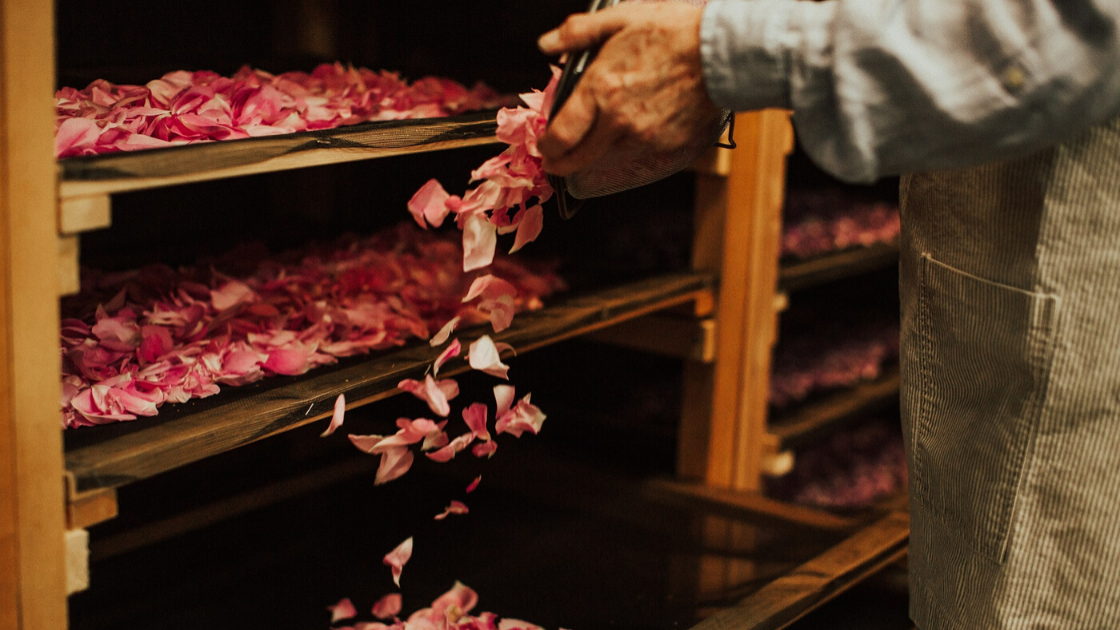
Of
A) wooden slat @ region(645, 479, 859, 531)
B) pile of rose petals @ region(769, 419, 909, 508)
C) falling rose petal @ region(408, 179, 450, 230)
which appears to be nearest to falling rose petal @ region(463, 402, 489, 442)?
falling rose petal @ region(408, 179, 450, 230)

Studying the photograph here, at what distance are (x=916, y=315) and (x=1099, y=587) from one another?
0.33 m

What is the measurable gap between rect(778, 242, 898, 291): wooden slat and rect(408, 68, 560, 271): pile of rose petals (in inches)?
43.1

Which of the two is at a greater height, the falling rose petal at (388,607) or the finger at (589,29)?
the finger at (589,29)

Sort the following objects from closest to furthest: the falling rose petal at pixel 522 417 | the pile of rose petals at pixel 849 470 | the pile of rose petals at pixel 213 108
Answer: the pile of rose petals at pixel 213 108
the falling rose petal at pixel 522 417
the pile of rose petals at pixel 849 470

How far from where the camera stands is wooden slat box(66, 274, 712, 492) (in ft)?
3.51

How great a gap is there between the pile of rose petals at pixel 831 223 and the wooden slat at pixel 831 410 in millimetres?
388

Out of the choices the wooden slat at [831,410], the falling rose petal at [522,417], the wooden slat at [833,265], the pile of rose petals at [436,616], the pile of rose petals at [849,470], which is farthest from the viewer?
the pile of rose petals at [849,470]

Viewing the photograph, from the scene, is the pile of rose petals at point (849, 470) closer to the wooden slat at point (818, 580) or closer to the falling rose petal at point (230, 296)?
the wooden slat at point (818, 580)

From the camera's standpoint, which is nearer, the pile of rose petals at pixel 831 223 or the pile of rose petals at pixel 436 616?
the pile of rose petals at pixel 436 616

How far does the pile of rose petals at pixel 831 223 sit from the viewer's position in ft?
8.20

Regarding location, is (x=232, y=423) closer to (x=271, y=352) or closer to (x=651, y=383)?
(x=271, y=352)

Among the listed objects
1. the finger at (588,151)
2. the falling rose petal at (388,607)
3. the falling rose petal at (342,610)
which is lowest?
the falling rose petal at (342,610)

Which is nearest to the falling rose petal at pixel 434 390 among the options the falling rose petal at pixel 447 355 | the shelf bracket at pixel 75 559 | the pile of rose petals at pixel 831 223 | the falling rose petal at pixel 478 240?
the falling rose petal at pixel 447 355

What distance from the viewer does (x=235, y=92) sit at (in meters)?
1.36
